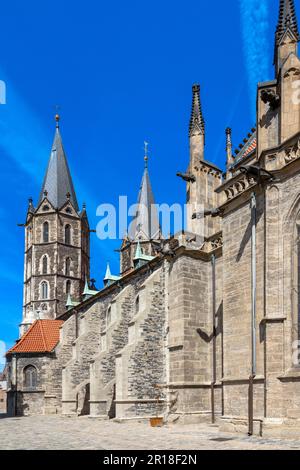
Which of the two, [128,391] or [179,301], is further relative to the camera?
[128,391]

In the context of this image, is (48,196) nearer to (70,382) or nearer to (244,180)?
(70,382)

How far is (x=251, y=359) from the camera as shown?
15.0 meters

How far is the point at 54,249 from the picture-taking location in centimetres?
6000

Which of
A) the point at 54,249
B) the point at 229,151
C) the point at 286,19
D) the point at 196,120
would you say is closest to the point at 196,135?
the point at 196,120

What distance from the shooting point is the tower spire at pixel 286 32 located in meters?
15.8

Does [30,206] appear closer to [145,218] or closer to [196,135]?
[145,218]

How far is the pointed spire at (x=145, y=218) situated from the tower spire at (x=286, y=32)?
41.8 meters

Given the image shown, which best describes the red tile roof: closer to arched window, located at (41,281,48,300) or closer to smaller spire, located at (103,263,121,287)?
smaller spire, located at (103,263,121,287)

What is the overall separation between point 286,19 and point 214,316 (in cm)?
1064

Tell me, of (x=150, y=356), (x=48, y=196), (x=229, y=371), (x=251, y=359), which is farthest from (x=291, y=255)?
(x=48, y=196)

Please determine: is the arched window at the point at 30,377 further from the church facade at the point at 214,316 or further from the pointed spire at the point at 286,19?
the pointed spire at the point at 286,19

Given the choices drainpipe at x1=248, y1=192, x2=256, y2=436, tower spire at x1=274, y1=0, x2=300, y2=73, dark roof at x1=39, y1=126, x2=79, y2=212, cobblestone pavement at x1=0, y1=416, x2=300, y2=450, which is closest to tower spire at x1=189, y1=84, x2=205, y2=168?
tower spire at x1=274, y1=0, x2=300, y2=73

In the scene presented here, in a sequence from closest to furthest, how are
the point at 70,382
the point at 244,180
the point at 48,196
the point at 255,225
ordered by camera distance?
the point at 255,225
the point at 244,180
the point at 70,382
the point at 48,196

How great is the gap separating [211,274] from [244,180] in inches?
257
